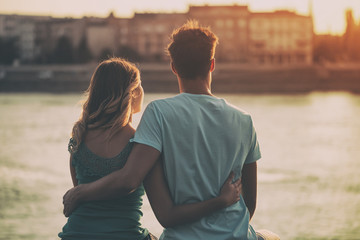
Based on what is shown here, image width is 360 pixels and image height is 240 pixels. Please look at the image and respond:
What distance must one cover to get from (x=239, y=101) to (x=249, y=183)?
3229cm

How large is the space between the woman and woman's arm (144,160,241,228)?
0.35 ft

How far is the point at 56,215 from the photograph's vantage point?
22.7 ft

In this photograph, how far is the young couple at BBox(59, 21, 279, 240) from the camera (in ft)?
4.90

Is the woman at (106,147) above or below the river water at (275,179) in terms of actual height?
above

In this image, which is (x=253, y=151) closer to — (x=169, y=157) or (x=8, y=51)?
(x=169, y=157)

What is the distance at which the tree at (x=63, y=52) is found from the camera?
63.0 m

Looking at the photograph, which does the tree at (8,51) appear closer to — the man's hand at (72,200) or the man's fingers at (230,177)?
the man's hand at (72,200)

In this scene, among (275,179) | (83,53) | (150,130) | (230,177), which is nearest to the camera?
(150,130)

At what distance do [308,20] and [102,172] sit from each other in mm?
67939

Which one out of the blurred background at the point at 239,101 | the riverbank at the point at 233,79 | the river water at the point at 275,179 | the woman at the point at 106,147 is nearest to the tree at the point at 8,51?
the blurred background at the point at 239,101

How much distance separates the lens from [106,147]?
164 cm

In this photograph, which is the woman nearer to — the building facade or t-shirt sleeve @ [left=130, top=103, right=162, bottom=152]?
t-shirt sleeve @ [left=130, top=103, right=162, bottom=152]

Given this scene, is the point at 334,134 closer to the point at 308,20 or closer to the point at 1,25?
the point at 308,20

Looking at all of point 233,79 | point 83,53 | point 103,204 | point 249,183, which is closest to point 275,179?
point 249,183
